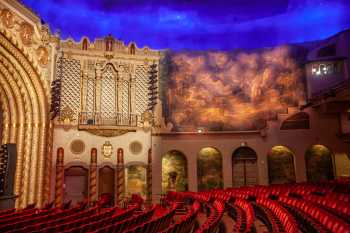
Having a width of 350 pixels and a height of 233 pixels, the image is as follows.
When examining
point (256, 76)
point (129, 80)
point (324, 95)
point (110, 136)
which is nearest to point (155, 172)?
point (110, 136)

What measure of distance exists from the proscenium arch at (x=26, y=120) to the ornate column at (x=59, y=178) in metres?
0.83

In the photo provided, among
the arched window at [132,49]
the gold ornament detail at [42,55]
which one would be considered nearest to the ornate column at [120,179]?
the arched window at [132,49]

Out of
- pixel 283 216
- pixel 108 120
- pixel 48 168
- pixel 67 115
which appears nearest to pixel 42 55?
pixel 67 115

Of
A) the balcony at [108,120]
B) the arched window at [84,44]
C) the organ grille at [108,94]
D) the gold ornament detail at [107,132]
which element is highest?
the arched window at [84,44]

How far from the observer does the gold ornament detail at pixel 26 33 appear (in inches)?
675

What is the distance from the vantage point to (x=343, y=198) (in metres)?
10.3

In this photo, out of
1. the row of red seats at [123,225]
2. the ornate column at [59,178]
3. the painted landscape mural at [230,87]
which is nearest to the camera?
the row of red seats at [123,225]

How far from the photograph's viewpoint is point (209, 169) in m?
21.1

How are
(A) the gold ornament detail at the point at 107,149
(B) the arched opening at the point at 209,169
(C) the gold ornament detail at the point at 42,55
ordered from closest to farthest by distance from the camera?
(C) the gold ornament detail at the point at 42,55 < (A) the gold ornament detail at the point at 107,149 < (B) the arched opening at the point at 209,169

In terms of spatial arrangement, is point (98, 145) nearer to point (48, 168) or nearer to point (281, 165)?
point (48, 168)

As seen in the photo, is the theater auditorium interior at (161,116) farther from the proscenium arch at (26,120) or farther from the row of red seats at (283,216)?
the row of red seats at (283,216)

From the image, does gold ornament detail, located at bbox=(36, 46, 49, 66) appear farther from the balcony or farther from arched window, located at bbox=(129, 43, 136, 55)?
arched window, located at bbox=(129, 43, 136, 55)

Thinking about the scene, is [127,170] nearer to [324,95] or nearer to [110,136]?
[110,136]

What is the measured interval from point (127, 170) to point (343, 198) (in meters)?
13.1
